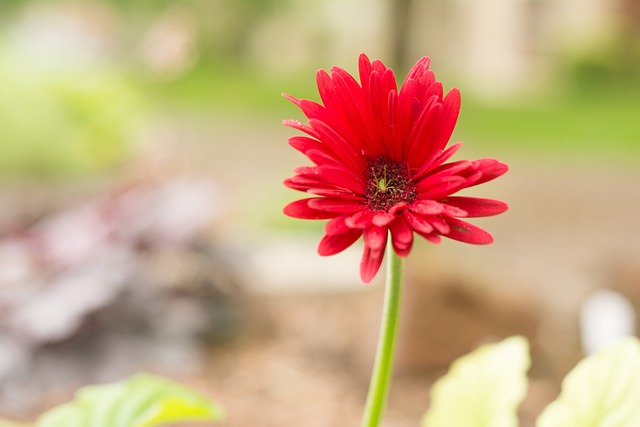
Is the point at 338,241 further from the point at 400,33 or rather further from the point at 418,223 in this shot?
the point at 400,33

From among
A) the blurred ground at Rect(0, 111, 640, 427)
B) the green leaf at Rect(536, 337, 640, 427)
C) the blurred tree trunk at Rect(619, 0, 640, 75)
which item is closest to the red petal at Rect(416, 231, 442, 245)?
the green leaf at Rect(536, 337, 640, 427)

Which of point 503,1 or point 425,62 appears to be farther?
point 503,1

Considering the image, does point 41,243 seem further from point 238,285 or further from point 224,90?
point 224,90

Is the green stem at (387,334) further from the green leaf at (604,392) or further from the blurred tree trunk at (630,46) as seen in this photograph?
the blurred tree trunk at (630,46)

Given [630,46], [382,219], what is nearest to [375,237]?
[382,219]

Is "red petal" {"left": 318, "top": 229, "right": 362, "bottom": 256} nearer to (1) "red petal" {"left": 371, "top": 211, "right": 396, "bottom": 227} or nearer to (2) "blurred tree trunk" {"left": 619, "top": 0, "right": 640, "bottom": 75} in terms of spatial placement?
(1) "red petal" {"left": 371, "top": 211, "right": 396, "bottom": 227}

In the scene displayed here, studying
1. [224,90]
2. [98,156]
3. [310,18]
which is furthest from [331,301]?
[310,18]

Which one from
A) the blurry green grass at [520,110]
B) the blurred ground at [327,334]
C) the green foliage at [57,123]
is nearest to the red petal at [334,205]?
the blurred ground at [327,334]
